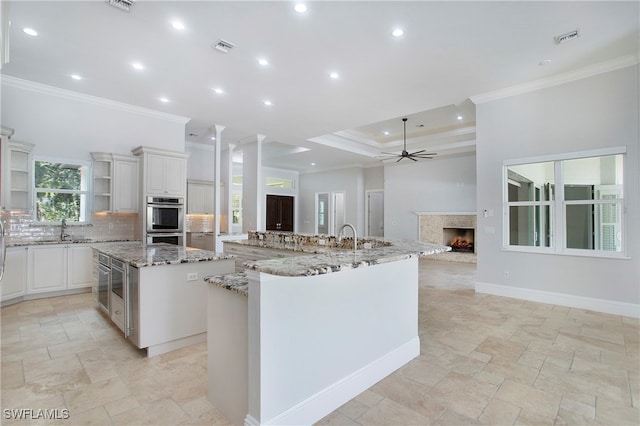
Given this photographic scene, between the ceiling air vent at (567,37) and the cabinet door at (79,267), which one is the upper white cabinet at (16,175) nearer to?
the cabinet door at (79,267)

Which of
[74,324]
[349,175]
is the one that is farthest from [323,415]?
[349,175]

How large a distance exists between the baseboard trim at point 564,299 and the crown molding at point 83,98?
640 centimetres

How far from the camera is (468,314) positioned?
3939 millimetres

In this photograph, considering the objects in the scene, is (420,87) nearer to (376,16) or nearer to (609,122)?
(376,16)

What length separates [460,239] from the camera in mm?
8961

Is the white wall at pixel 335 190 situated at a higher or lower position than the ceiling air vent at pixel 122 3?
lower

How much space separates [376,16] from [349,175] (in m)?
8.18

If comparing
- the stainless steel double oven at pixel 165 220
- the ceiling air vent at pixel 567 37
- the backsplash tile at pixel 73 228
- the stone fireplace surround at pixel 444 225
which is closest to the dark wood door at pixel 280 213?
the stone fireplace surround at pixel 444 225

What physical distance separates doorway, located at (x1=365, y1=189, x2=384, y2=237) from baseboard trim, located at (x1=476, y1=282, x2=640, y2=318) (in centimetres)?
626

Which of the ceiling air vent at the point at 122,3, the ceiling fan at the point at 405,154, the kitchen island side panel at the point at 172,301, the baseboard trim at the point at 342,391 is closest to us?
the baseboard trim at the point at 342,391

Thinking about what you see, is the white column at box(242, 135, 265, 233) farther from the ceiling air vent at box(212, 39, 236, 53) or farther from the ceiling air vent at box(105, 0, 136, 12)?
the ceiling air vent at box(105, 0, 136, 12)

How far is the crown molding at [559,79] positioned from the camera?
3.88 m

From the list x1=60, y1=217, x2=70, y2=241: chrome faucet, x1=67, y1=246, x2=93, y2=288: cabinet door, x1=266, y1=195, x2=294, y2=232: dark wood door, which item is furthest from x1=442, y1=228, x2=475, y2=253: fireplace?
x1=60, y1=217, x2=70, y2=241: chrome faucet

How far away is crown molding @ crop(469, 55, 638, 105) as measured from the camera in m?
3.88
